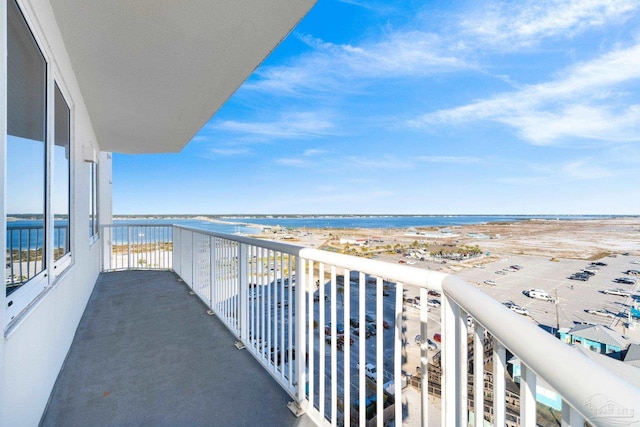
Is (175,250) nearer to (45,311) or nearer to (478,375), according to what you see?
(45,311)

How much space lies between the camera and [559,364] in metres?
0.40

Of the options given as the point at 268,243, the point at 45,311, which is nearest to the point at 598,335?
the point at 268,243

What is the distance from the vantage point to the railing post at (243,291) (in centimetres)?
245

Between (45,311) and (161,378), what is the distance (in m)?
0.88

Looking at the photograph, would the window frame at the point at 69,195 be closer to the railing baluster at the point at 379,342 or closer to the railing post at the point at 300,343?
the railing post at the point at 300,343

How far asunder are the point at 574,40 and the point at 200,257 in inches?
345

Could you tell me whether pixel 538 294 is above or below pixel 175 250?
below

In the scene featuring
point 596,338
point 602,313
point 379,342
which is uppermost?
point 379,342

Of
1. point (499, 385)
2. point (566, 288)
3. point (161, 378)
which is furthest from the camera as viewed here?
point (566, 288)

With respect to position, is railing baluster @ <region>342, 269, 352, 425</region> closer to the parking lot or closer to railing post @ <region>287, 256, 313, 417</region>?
railing post @ <region>287, 256, 313, 417</region>

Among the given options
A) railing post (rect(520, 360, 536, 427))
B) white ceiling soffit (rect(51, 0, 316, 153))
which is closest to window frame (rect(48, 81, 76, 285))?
white ceiling soffit (rect(51, 0, 316, 153))

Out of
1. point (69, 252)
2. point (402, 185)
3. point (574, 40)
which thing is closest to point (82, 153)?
point (69, 252)

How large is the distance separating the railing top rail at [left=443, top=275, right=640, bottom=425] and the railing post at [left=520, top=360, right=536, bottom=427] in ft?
0.26

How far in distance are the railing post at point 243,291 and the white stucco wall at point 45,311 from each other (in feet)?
4.14
